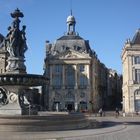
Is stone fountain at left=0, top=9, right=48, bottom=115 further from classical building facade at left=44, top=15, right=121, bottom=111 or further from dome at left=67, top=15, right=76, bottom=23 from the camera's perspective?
dome at left=67, top=15, right=76, bottom=23

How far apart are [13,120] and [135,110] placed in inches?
2324

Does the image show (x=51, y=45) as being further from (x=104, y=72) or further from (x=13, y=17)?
(x=13, y=17)

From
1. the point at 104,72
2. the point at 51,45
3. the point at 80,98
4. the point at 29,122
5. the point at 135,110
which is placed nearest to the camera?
the point at 29,122

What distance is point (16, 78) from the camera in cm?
2702

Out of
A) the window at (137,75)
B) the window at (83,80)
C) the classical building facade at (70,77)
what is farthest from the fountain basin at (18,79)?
the window at (83,80)

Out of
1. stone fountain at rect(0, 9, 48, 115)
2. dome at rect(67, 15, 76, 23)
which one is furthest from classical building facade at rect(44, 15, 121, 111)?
stone fountain at rect(0, 9, 48, 115)

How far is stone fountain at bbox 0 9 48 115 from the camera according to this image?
89.0 ft

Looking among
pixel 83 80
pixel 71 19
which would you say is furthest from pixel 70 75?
pixel 71 19

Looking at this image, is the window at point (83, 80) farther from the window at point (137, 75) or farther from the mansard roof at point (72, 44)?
the window at point (137, 75)

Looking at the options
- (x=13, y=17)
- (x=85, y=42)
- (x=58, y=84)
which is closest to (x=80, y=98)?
(x=58, y=84)

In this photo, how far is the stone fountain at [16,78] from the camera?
2712cm

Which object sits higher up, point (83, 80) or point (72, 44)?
point (72, 44)

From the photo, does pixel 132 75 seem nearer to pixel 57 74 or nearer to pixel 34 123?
pixel 57 74

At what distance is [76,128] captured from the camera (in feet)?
82.2
